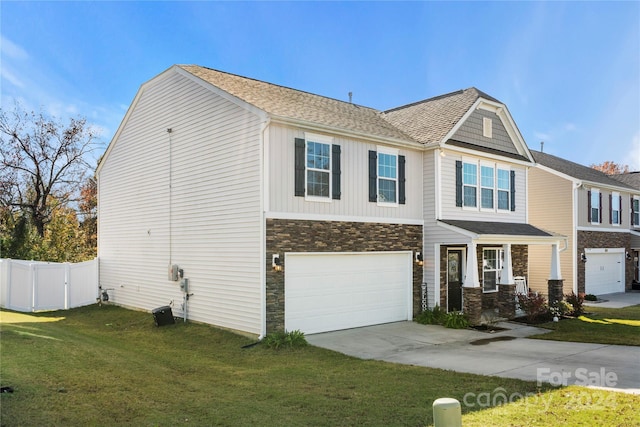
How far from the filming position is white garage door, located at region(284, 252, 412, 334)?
12.3 m

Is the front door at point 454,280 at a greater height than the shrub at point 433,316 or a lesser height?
greater

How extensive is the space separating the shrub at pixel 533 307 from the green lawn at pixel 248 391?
816cm

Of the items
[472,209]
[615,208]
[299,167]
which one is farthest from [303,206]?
[615,208]

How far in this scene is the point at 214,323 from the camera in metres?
13.1

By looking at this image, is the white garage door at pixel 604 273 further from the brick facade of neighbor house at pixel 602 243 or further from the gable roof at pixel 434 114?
the gable roof at pixel 434 114

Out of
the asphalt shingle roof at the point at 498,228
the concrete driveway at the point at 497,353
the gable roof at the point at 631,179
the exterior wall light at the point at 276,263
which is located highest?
the gable roof at the point at 631,179

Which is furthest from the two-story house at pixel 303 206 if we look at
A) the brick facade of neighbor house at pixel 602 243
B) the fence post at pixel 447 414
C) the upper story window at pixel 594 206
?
the fence post at pixel 447 414

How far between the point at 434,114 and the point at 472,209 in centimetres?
386

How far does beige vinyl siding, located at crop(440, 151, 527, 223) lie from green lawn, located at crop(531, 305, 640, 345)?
13.7 feet

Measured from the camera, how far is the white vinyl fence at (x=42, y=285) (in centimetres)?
1730

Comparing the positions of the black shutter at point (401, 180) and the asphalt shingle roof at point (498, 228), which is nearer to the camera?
the black shutter at point (401, 180)

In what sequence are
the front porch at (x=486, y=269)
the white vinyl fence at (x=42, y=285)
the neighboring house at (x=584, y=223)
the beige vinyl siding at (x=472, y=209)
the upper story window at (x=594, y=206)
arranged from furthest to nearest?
1. the upper story window at (x=594, y=206)
2. the neighboring house at (x=584, y=223)
3. the white vinyl fence at (x=42, y=285)
4. the beige vinyl siding at (x=472, y=209)
5. the front porch at (x=486, y=269)

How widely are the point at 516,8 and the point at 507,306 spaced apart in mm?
9754

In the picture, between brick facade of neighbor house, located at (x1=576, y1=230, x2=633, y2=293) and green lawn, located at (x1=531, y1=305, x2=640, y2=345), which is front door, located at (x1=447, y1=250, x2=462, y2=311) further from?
brick facade of neighbor house, located at (x1=576, y1=230, x2=633, y2=293)
